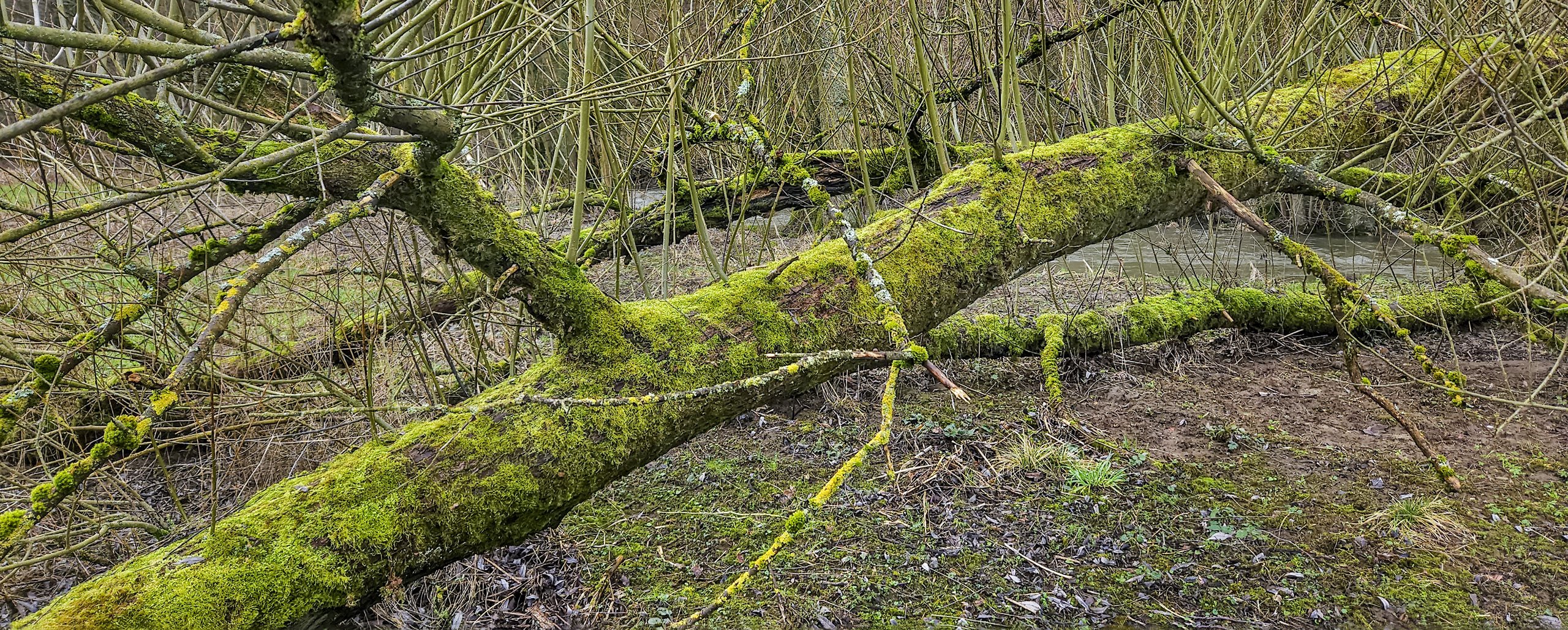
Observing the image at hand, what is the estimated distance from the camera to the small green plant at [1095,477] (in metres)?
3.84

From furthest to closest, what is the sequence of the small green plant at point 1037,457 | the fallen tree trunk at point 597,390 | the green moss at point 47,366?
the small green plant at point 1037,457, the fallen tree trunk at point 597,390, the green moss at point 47,366

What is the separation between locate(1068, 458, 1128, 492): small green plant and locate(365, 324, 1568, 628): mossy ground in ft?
0.12

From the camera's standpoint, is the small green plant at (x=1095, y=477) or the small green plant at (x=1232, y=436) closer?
the small green plant at (x=1095, y=477)

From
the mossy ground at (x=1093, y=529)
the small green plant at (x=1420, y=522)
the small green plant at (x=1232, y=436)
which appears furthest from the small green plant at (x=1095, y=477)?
the small green plant at (x=1420, y=522)

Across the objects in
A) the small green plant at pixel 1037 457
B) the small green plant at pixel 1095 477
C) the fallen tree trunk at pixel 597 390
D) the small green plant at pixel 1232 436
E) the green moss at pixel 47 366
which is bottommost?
the small green plant at pixel 1232 436

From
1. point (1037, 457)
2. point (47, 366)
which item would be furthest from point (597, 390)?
point (1037, 457)

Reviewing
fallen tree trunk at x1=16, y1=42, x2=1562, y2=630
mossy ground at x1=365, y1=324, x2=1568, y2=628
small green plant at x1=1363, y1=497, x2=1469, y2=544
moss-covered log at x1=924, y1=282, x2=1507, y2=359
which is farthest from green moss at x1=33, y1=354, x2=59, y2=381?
small green plant at x1=1363, y1=497, x2=1469, y2=544

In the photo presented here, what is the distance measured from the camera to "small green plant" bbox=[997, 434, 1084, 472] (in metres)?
4.07


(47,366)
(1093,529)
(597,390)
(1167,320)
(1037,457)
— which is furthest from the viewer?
(1167,320)

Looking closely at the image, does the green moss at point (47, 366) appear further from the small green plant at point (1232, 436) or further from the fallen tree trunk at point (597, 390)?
the small green plant at point (1232, 436)

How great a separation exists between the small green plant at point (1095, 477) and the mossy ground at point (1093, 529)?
4 cm

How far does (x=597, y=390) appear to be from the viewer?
104 inches

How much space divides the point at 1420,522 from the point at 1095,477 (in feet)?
4.14

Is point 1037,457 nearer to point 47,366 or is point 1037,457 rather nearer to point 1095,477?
point 1095,477
